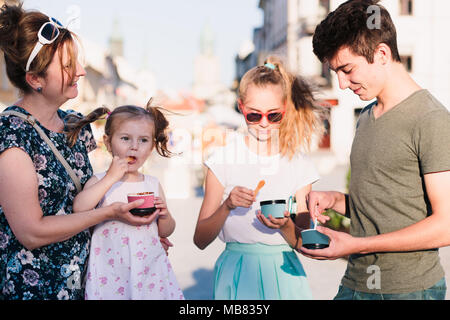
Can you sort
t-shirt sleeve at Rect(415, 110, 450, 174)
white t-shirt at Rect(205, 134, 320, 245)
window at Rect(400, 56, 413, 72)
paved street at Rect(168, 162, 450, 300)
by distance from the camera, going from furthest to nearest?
window at Rect(400, 56, 413, 72), paved street at Rect(168, 162, 450, 300), white t-shirt at Rect(205, 134, 320, 245), t-shirt sleeve at Rect(415, 110, 450, 174)

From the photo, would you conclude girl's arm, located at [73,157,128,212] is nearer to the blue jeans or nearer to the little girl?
the little girl

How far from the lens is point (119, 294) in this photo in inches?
91.5

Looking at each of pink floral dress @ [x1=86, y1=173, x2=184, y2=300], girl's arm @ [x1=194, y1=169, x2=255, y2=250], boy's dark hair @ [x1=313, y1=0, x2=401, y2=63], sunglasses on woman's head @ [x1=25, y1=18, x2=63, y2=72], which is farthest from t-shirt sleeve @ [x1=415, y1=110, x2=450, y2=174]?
sunglasses on woman's head @ [x1=25, y1=18, x2=63, y2=72]

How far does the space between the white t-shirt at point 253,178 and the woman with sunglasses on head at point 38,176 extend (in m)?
0.58

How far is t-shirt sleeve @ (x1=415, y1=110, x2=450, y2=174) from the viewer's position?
6.22 ft

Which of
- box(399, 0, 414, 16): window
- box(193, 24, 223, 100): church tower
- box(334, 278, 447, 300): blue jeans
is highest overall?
box(193, 24, 223, 100): church tower

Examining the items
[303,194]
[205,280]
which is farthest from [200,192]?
[303,194]

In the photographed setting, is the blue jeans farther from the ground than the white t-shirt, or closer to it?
closer to it

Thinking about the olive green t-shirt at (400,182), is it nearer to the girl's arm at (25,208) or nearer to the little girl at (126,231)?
the little girl at (126,231)

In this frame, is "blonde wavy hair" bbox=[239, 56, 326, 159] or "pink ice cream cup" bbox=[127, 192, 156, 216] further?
"blonde wavy hair" bbox=[239, 56, 326, 159]

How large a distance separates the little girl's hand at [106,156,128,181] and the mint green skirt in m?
0.73

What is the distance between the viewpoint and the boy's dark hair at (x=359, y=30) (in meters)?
2.14

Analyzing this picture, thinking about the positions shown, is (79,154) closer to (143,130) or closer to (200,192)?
(143,130)

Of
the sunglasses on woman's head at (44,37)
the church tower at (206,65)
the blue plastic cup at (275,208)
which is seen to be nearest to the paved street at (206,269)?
the blue plastic cup at (275,208)
